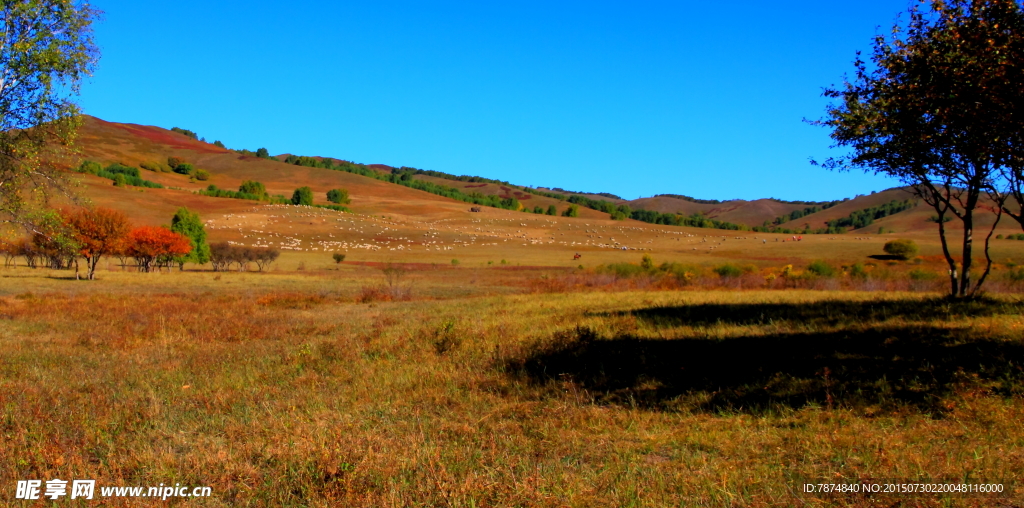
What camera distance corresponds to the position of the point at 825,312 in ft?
43.5

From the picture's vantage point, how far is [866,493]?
4.41 m

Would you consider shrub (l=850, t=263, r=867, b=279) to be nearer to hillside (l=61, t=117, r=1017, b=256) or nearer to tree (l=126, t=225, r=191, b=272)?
hillside (l=61, t=117, r=1017, b=256)

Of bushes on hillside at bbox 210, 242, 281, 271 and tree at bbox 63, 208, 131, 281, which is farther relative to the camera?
bushes on hillside at bbox 210, 242, 281, 271

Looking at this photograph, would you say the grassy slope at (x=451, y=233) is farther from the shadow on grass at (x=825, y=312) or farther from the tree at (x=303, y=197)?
the shadow on grass at (x=825, y=312)

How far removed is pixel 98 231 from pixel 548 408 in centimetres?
4758

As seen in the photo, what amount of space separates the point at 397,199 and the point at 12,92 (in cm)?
15629

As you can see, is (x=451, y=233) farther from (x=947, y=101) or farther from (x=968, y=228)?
(x=947, y=101)

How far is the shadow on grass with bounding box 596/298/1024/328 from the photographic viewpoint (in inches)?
456

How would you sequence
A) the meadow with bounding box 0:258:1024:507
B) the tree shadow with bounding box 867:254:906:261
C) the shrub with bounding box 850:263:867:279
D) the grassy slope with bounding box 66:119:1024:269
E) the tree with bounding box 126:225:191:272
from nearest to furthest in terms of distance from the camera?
the meadow with bounding box 0:258:1024:507
the shrub with bounding box 850:263:867:279
the tree with bounding box 126:225:191:272
the tree shadow with bounding box 867:254:906:261
the grassy slope with bounding box 66:119:1024:269

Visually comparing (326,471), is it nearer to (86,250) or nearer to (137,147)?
(86,250)

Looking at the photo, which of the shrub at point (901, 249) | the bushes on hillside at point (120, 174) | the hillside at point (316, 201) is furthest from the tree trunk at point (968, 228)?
the bushes on hillside at point (120, 174)

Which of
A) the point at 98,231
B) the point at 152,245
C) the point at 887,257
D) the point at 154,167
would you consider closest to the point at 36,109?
the point at 98,231

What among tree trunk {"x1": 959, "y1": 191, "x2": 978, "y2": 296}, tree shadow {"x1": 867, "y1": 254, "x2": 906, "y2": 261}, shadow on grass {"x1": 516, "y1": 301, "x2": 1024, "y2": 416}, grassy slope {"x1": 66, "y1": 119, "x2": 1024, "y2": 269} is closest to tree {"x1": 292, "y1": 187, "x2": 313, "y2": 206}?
grassy slope {"x1": 66, "y1": 119, "x2": 1024, "y2": 269}

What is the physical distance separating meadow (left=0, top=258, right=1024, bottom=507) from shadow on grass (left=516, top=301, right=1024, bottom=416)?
48 millimetres
